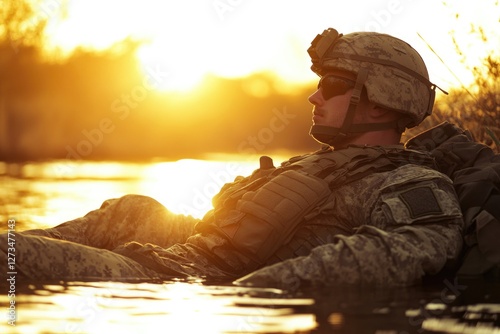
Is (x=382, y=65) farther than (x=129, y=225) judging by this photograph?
No

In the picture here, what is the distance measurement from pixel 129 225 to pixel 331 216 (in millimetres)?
1952

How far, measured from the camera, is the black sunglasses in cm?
737

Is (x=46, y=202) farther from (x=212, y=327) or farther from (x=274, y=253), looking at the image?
(x=212, y=327)

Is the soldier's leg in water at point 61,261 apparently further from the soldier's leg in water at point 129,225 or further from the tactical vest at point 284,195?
the soldier's leg in water at point 129,225

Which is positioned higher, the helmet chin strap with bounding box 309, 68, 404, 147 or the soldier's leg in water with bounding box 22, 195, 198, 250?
the helmet chin strap with bounding box 309, 68, 404, 147

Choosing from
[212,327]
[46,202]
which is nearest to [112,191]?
[46,202]

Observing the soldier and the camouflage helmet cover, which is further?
the camouflage helmet cover

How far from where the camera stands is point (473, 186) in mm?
6938

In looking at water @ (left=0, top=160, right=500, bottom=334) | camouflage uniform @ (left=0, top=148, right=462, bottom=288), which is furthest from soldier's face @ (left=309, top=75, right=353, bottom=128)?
water @ (left=0, top=160, right=500, bottom=334)

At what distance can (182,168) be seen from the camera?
91.9ft

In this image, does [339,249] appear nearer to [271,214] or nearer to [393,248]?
[393,248]

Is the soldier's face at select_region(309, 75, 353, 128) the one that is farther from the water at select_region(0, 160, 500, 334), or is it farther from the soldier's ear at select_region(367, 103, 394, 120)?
the water at select_region(0, 160, 500, 334)

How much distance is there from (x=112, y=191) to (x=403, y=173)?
1037 cm

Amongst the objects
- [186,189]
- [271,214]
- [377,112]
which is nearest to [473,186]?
[377,112]
